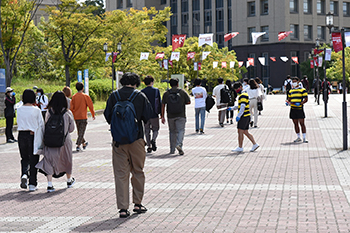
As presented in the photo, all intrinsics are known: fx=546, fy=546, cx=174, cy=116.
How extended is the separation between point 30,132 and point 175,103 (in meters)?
4.87

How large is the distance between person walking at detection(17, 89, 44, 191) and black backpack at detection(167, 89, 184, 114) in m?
4.77

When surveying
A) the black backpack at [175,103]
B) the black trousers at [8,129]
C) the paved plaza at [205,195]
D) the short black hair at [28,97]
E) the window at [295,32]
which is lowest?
the paved plaza at [205,195]

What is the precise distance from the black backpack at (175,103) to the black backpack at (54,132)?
15.9 feet

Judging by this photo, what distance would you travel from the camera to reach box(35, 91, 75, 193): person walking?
8.59m

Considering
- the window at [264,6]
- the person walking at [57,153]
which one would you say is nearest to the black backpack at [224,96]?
the person walking at [57,153]

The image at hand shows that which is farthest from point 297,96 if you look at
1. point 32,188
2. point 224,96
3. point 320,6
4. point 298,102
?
point 320,6

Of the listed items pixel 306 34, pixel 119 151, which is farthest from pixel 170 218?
pixel 306 34

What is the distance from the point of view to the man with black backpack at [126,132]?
21.4 feet

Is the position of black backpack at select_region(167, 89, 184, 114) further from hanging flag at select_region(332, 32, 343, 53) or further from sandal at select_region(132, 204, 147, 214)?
sandal at select_region(132, 204, 147, 214)

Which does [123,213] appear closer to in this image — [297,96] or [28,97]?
[28,97]

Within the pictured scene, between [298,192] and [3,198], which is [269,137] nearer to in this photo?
[298,192]

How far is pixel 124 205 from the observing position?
6625 mm

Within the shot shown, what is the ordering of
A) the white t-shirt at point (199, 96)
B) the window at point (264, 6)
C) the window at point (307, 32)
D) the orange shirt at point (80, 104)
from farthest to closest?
1. the window at point (307, 32)
2. the window at point (264, 6)
3. the white t-shirt at point (199, 96)
4. the orange shirt at point (80, 104)

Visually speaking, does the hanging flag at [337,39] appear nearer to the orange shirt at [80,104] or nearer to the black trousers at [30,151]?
the orange shirt at [80,104]
